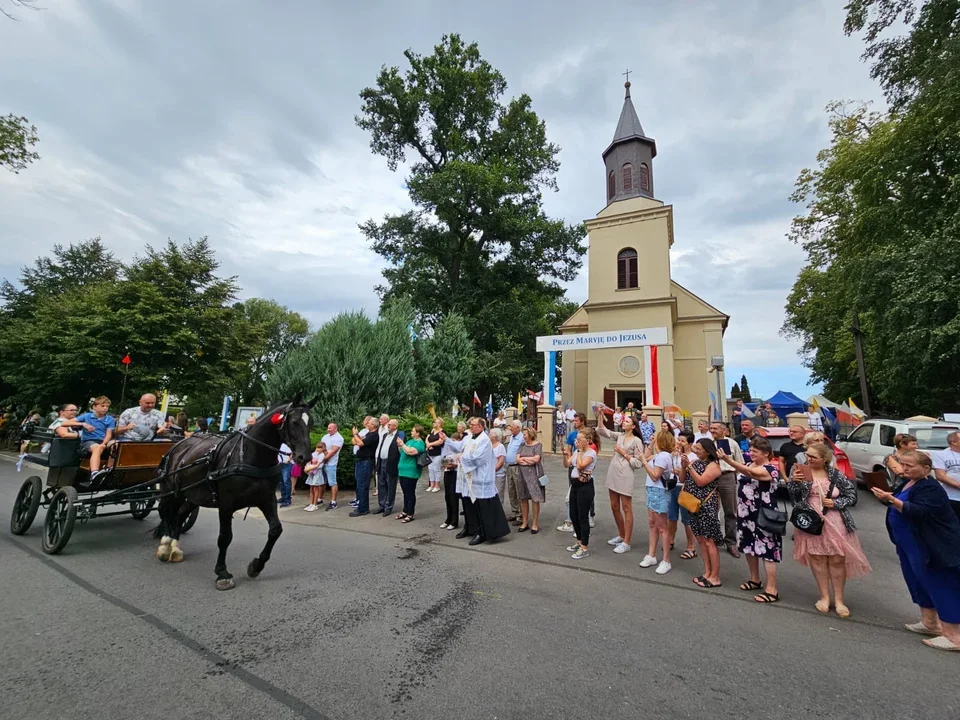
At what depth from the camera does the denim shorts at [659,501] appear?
569 centimetres

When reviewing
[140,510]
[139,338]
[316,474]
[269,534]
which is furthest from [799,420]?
[139,338]

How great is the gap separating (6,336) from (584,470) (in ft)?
94.0

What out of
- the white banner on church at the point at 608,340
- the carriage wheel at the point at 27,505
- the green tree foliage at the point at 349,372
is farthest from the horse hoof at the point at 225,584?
the white banner on church at the point at 608,340

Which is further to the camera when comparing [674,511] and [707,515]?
[674,511]

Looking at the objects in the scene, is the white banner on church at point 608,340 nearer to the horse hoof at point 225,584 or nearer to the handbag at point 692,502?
the handbag at point 692,502

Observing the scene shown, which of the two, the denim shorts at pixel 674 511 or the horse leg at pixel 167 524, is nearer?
the horse leg at pixel 167 524

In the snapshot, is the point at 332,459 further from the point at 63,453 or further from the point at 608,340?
the point at 608,340

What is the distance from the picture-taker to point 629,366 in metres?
23.8

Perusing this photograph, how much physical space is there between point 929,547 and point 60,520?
368 inches

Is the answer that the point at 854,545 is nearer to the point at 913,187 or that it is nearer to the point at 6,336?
the point at 913,187

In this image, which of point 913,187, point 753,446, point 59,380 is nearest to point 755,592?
point 753,446

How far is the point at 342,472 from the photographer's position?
38.2 ft

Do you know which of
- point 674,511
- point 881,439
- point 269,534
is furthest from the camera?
point 881,439

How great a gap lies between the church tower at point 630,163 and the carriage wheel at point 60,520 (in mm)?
27476
